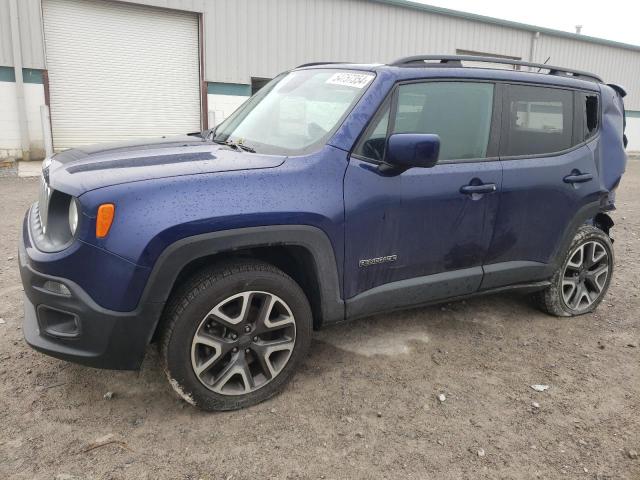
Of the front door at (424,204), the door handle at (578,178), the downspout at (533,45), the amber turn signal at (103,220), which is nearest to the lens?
the amber turn signal at (103,220)

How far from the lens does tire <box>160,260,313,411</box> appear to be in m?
2.54

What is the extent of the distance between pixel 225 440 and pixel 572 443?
5.64 feet

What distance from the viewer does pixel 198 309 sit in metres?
2.53

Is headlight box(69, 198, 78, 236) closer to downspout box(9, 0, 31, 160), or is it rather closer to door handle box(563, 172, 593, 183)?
door handle box(563, 172, 593, 183)

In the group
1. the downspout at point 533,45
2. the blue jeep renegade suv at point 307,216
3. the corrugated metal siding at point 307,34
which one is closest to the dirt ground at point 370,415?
the blue jeep renegade suv at point 307,216

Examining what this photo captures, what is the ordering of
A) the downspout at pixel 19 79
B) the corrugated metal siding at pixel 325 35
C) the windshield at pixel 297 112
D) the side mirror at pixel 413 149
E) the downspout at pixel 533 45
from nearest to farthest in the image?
1. the side mirror at pixel 413 149
2. the windshield at pixel 297 112
3. the downspout at pixel 19 79
4. the corrugated metal siding at pixel 325 35
5. the downspout at pixel 533 45

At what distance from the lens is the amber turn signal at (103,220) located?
2.31 metres

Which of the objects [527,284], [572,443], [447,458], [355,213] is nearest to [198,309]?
[355,213]

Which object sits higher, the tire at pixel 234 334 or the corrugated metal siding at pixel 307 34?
the corrugated metal siding at pixel 307 34

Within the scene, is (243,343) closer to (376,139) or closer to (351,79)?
(376,139)

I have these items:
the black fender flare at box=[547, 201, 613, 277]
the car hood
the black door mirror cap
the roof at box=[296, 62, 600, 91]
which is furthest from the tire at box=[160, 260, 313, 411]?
the black fender flare at box=[547, 201, 613, 277]

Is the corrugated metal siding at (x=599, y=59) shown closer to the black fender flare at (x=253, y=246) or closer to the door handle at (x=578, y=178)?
the door handle at (x=578, y=178)

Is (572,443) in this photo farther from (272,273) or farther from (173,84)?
(173,84)

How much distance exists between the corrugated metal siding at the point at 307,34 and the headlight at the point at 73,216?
35.6ft
